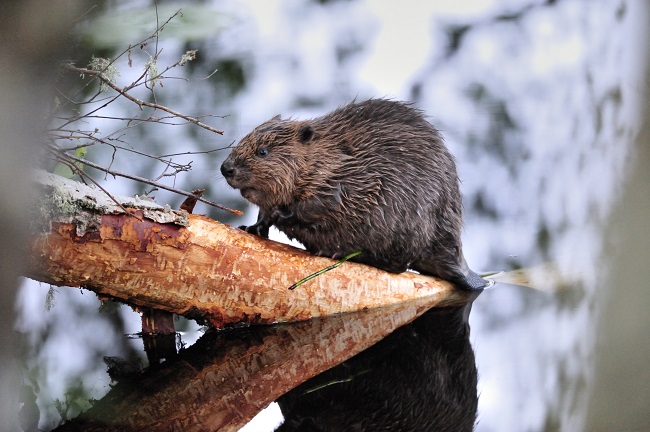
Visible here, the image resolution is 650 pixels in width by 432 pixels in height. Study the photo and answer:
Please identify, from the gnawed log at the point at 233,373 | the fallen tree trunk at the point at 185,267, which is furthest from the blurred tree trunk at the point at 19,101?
the fallen tree trunk at the point at 185,267

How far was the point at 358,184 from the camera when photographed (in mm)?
2771

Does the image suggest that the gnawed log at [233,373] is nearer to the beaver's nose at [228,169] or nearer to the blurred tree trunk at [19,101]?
the beaver's nose at [228,169]

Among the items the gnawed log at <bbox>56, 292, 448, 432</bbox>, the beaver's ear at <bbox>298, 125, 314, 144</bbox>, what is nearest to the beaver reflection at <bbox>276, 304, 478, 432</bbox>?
the gnawed log at <bbox>56, 292, 448, 432</bbox>

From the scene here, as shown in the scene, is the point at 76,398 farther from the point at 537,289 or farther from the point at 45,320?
the point at 537,289

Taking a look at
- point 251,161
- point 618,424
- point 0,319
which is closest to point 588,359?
point 618,424

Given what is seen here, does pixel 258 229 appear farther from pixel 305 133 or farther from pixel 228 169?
pixel 305 133

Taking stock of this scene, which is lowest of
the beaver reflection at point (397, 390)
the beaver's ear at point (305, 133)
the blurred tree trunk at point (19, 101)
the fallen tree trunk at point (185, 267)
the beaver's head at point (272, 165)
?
the blurred tree trunk at point (19, 101)

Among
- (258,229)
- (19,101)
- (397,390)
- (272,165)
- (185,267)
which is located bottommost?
(19,101)

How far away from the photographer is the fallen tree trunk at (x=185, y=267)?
7.30ft

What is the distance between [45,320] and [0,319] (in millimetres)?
2196

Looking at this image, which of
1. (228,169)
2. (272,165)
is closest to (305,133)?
(272,165)

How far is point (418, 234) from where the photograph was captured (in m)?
2.80

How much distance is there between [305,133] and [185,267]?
684 millimetres

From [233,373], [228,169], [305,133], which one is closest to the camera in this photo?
[233,373]
